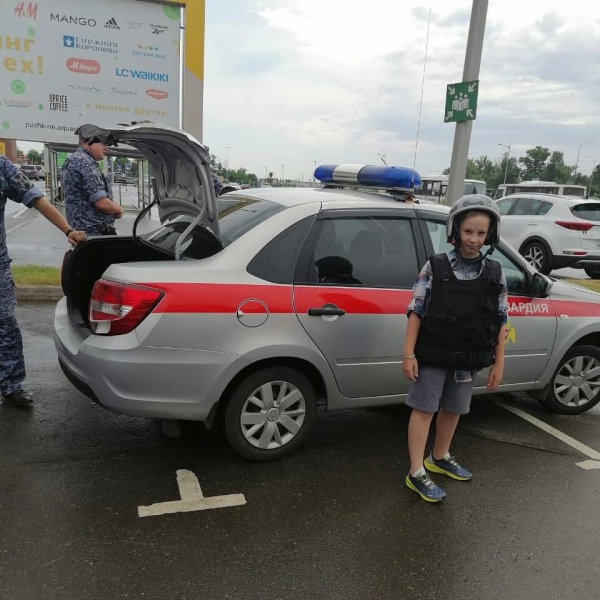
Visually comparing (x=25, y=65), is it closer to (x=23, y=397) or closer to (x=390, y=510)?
(x=23, y=397)

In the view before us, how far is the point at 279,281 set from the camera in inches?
124

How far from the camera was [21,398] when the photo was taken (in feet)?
12.6

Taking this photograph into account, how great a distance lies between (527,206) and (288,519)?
435 inches

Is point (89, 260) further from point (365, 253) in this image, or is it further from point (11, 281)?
point (365, 253)

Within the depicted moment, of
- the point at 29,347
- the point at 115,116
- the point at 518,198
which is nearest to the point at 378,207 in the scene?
the point at 29,347

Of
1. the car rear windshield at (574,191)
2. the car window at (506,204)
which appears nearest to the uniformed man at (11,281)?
the car window at (506,204)

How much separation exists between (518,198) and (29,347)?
35.3ft

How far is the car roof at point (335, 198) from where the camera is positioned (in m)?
3.49

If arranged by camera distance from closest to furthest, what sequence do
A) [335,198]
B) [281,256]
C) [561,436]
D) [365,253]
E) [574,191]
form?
[281,256]
[365,253]
[335,198]
[561,436]
[574,191]

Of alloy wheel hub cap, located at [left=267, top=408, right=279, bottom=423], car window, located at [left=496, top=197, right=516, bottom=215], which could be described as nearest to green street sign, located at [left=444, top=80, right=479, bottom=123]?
alloy wheel hub cap, located at [left=267, top=408, right=279, bottom=423]

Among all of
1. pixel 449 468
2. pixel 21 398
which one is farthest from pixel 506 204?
pixel 21 398

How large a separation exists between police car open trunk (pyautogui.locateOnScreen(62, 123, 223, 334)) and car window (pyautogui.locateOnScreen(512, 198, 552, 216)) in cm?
1012

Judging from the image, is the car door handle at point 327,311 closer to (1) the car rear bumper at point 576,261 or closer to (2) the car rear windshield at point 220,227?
(2) the car rear windshield at point 220,227

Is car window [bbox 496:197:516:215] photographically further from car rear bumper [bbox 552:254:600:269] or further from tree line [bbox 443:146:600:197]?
tree line [bbox 443:146:600:197]
